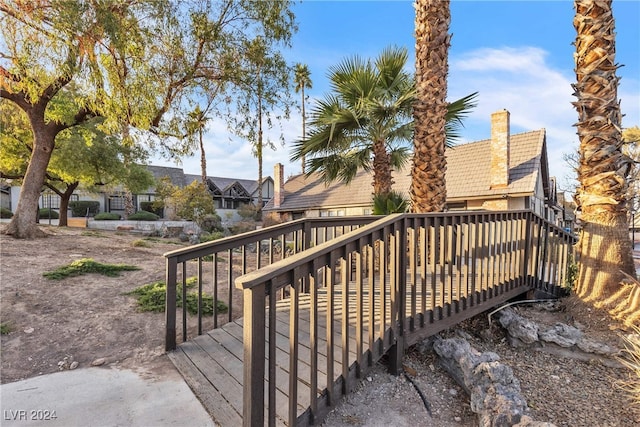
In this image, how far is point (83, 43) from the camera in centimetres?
571

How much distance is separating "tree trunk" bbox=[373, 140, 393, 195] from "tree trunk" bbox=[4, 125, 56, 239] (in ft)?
30.8

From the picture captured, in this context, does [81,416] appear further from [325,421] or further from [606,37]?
[606,37]

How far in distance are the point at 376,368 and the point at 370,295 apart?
886 millimetres

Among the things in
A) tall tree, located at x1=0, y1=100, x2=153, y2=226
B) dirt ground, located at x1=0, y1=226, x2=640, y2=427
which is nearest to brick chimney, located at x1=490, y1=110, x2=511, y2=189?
dirt ground, located at x1=0, y1=226, x2=640, y2=427

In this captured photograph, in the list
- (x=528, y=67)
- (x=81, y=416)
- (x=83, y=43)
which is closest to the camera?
(x=81, y=416)

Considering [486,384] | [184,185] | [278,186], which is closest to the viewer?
[486,384]

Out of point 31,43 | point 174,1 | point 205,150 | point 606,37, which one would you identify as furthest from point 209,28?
point 205,150

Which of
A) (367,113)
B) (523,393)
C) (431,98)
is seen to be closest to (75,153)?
(367,113)

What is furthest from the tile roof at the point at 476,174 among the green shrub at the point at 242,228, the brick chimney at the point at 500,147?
the green shrub at the point at 242,228

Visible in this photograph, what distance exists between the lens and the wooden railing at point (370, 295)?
1710 millimetres

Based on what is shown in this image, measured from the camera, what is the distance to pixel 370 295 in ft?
8.19

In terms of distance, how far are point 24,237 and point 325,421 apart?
35.0 ft

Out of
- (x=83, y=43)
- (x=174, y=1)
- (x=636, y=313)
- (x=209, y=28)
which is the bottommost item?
(x=636, y=313)

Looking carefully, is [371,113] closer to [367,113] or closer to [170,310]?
[367,113]
